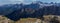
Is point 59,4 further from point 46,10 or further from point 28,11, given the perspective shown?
point 28,11

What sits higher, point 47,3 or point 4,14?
point 47,3

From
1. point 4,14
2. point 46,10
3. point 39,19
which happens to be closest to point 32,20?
point 39,19

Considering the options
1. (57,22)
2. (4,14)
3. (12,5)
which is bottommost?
(57,22)

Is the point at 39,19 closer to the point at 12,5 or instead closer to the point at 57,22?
the point at 57,22

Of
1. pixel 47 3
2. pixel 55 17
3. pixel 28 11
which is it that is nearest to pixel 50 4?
pixel 47 3

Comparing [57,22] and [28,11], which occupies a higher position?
[28,11]

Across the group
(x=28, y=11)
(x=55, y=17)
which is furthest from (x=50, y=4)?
(x=28, y=11)

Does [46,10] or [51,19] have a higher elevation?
[46,10]

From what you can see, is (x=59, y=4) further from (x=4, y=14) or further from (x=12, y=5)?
(x=4, y=14)
